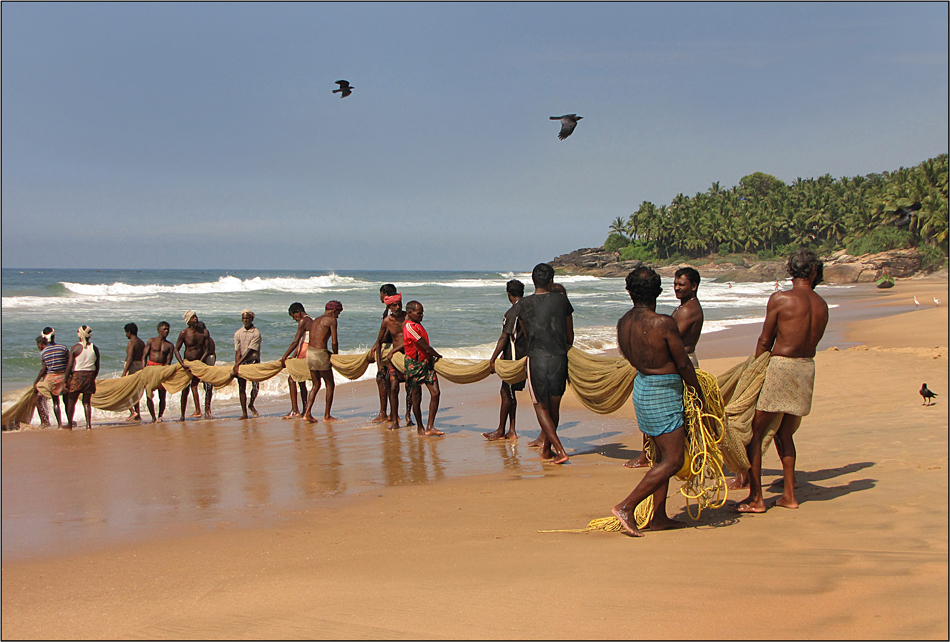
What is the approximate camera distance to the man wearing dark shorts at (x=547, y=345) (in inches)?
268

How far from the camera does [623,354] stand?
15.0 feet

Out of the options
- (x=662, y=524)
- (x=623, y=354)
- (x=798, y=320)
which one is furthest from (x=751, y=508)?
(x=623, y=354)

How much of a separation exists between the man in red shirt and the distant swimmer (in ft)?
16.8

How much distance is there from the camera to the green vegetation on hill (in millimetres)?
59500

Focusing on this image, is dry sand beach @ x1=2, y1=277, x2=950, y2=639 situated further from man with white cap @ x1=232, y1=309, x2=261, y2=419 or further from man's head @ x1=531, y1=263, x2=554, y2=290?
man with white cap @ x1=232, y1=309, x2=261, y2=419

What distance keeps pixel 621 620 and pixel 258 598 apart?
5.91ft

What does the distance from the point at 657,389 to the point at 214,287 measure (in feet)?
188

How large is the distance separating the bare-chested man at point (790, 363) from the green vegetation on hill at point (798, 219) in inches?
2405

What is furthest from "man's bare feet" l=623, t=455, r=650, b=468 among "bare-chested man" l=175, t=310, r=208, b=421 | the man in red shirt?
"bare-chested man" l=175, t=310, r=208, b=421

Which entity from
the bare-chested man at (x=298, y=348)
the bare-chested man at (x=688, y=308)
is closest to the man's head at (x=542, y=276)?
the bare-chested man at (x=688, y=308)

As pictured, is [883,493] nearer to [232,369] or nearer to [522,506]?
[522,506]

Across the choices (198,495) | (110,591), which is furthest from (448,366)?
(110,591)

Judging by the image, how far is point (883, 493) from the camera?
193 inches

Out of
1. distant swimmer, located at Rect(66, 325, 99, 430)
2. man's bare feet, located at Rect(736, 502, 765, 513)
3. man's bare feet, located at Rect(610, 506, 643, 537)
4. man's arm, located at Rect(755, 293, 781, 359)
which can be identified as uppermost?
man's arm, located at Rect(755, 293, 781, 359)
